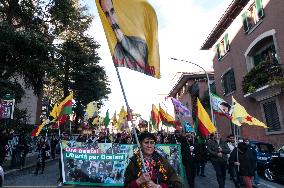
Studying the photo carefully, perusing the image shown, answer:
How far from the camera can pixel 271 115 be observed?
63.1 ft

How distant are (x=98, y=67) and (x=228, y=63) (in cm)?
Result: 1706

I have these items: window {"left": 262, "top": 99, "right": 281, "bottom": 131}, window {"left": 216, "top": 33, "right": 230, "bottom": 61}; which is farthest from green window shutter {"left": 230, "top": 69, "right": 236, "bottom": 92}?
window {"left": 262, "top": 99, "right": 281, "bottom": 131}

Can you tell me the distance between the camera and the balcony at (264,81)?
17094 mm

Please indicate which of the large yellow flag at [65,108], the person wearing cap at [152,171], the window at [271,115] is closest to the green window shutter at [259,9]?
the window at [271,115]

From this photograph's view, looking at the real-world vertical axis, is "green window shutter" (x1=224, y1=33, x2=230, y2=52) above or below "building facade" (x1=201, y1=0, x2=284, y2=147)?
above

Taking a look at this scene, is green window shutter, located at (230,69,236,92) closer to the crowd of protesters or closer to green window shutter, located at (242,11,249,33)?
green window shutter, located at (242,11,249,33)

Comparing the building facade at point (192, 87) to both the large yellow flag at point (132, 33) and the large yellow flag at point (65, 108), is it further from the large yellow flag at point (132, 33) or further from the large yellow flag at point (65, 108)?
the large yellow flag at point (132, 33)

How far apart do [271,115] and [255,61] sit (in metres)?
4.29

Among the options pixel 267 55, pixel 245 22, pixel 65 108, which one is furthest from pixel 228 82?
pixel 65 108

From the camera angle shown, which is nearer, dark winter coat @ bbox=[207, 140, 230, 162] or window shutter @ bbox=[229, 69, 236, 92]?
dark winter coat @ bbox=[207, 140, 230, 162]

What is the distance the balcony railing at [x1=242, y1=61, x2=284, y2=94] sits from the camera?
17044 millimetres

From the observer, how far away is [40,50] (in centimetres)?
1902

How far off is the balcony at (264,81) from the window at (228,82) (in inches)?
152

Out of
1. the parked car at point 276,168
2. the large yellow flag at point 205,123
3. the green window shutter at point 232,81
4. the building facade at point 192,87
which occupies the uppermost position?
the building facade at point 192,87
